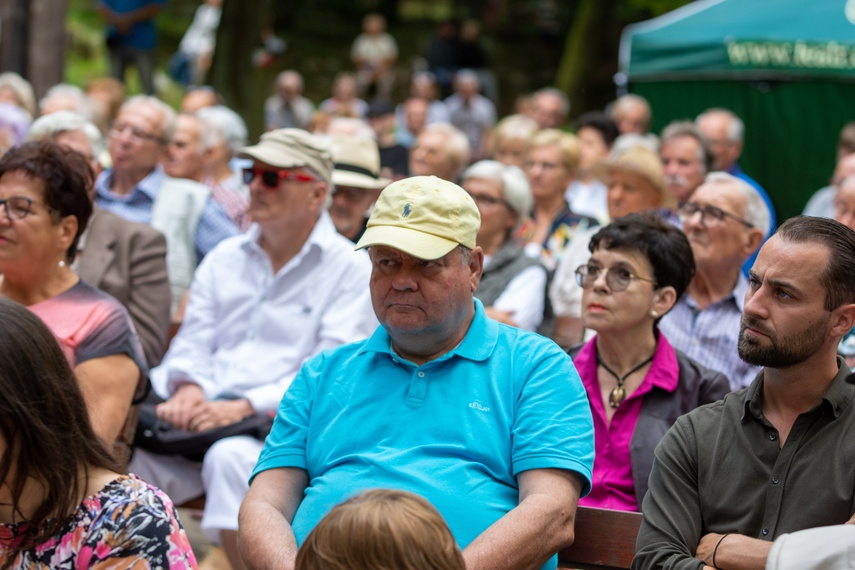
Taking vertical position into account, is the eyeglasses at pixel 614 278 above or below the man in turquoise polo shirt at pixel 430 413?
above

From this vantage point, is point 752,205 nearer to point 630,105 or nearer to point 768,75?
point 630,105

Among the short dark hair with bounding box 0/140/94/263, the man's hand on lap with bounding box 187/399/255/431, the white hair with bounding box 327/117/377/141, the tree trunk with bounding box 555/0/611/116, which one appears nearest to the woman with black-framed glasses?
the short dark hair with bounding box 0/140/94/263

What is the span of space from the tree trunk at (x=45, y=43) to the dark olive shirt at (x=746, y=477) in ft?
32.9

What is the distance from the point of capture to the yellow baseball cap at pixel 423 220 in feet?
9.62

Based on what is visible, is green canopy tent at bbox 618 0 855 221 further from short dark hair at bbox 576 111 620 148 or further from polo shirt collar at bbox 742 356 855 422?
polo shirt collar at bbox 742 356 855 422

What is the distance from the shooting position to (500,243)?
18.1ft

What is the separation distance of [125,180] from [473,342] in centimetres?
400

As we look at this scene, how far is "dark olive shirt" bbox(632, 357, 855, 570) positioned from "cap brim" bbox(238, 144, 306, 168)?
2.45 metres

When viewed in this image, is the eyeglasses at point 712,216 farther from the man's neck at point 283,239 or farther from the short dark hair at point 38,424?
the short dark hair at point 38,424

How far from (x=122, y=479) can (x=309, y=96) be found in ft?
68.2

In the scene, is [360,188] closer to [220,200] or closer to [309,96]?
[220,200]

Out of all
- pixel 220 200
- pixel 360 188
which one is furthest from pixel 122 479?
pixel 220 200

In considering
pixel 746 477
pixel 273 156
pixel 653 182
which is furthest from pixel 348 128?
pixel 746 477

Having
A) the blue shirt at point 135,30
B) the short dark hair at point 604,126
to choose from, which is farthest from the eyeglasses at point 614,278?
the blue shirt at point 135,30
